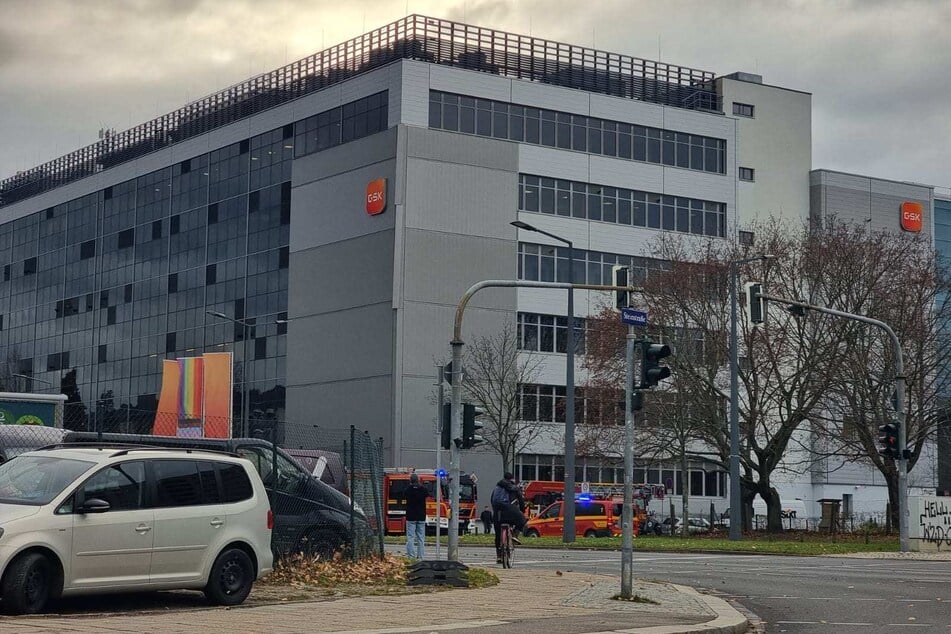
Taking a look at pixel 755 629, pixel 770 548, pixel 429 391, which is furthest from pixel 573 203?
pixel 755 629

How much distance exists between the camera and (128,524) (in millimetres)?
15492

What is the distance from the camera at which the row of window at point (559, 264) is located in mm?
72938

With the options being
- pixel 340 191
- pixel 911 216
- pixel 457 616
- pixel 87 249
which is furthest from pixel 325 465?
pixel 87 249

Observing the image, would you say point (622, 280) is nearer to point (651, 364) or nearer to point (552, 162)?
point (651, 364)

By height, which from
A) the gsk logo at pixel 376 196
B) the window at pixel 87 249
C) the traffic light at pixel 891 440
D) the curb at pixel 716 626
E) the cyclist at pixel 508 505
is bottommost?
the curb at pixel 716 626

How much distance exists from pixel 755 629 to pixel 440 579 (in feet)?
17.2

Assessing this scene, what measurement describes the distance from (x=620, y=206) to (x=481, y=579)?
5653 cm

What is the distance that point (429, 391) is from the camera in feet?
226

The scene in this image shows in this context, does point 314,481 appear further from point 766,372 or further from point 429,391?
point 429,391

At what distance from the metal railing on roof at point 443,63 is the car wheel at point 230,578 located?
57401mm

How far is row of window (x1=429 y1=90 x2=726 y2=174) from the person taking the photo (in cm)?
7200

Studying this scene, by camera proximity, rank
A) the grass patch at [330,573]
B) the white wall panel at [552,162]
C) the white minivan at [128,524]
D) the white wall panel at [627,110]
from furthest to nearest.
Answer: the white wall panel at [627,110]
the white wall panel at [552,162]
the grass patch at [330,573]
the white minivan at [128,524]

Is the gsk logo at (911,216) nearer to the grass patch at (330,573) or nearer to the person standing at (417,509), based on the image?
the person standing at (417,509)

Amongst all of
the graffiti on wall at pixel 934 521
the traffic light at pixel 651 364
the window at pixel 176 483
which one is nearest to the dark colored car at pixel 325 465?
the traffic light at pixel 651 364
